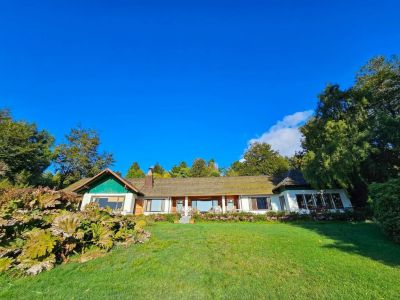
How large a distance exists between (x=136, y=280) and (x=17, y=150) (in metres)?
36.1

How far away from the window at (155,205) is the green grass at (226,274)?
19.1 metres

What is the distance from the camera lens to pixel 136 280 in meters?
5.50

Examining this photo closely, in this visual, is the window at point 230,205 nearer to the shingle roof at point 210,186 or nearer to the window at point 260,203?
the shingle roof at point 210,186

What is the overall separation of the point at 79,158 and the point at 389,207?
44.1 m

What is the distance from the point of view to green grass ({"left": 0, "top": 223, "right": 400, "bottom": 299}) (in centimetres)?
473

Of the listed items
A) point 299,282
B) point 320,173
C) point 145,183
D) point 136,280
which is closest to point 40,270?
point 136,280

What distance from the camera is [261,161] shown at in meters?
53.2

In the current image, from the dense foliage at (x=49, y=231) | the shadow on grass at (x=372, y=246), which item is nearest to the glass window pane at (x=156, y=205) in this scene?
the dense foliage at (x=49, y=231)

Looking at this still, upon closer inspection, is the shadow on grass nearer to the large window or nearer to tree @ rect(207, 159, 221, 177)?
the large window

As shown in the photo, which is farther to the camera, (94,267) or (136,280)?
(94,267)

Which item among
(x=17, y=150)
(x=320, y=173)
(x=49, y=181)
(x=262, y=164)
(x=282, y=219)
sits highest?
(x=262, y=164)

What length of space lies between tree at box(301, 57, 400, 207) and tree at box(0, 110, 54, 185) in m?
35.9

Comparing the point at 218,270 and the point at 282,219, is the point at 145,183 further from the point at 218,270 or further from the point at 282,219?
the point at 218,270

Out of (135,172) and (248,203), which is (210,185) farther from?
(135,172)
